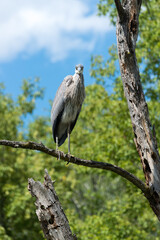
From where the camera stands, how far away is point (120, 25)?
6.53 meters

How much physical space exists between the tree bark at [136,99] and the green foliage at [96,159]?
159 inches

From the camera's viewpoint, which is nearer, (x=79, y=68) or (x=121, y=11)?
(x=121, y=11)

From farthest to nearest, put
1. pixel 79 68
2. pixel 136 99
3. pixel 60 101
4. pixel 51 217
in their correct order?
pixel 60 101 < pixel 79 68 < pixel 136 99 < pixel 51 217

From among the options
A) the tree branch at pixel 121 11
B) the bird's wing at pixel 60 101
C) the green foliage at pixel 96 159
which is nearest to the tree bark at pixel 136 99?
the tree branch at pixel 121 11

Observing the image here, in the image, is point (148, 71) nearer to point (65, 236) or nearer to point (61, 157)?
point (61, 157)

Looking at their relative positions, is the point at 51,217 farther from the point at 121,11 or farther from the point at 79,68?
the point at 121,11

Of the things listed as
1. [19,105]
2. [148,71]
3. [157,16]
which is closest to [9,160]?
[19,105]

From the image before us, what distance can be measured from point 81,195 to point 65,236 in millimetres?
19972

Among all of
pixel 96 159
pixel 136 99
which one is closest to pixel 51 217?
pixel 136 99

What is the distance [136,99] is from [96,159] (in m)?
7.40

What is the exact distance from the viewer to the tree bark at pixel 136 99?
6.08m

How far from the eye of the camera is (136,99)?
6363 mm

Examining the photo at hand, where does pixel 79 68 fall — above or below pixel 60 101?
above

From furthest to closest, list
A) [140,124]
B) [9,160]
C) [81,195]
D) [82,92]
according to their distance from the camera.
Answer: [81,195] < [9,160] < [82,92] < [140,124]
